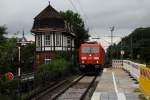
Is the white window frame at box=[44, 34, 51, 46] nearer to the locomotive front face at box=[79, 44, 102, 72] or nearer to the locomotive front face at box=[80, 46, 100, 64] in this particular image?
the locomotive front face at box=[79, 44, 102, 72]

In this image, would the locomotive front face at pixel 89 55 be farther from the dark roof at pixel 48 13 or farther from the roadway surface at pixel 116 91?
the dark roof at pixel 48 13

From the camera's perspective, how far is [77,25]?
292 ft

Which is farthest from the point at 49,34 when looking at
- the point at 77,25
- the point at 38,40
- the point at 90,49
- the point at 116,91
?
the point at 116,91

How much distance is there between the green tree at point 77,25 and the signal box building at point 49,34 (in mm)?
14846

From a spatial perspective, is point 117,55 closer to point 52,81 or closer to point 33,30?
point 33,30

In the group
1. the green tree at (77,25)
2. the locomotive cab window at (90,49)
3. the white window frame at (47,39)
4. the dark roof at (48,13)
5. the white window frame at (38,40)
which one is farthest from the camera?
the green tree at (77,25)

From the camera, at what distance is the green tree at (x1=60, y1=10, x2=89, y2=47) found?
83.1m

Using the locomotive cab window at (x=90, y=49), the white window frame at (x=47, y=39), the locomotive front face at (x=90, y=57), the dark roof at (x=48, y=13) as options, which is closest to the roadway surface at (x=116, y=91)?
the locomotive front face at (x=90, y=57)

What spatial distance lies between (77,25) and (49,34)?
2506cm

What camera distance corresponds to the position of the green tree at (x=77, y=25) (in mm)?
83125

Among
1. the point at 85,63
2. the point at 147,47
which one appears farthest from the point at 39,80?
the point at 147,47

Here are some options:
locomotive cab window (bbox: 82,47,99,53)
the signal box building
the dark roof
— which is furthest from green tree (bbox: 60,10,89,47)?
locomotive cab window (bbox: 82,47,99,53)

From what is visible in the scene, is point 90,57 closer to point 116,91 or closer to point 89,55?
point 89,55

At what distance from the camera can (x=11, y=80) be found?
19.7 meters
